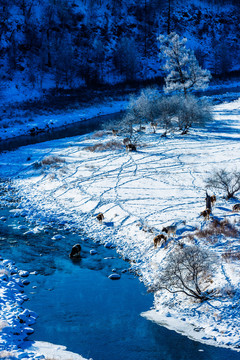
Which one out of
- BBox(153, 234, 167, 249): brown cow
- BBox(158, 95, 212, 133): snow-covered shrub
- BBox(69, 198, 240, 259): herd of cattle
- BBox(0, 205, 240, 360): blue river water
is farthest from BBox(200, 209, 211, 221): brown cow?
BBox(158, 95, 212, 133): snow-covered shrub

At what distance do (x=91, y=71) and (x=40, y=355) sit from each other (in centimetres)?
6770

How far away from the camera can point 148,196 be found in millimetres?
19688

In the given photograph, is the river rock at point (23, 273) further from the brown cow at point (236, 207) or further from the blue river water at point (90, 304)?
the brown cow at point (236, 207)

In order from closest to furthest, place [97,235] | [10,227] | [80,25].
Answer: [97,235] → [10,227] → [80,25]

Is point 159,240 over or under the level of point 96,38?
under

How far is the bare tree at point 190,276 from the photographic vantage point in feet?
35.8

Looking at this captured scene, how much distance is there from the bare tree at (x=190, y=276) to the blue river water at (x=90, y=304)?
0.91 meters

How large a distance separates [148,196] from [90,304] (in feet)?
30.2

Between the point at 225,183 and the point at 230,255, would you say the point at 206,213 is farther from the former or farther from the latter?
the point at 230,255

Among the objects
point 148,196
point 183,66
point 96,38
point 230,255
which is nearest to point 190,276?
point 230,255

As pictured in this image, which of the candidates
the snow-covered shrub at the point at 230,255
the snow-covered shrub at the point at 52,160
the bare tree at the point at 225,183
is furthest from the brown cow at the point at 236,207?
the snow-covered shrub at the point at 52,160

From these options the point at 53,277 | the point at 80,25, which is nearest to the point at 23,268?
the point at 53,277

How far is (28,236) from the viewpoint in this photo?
55.0ft

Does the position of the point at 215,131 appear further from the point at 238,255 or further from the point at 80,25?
the point at 80,25
